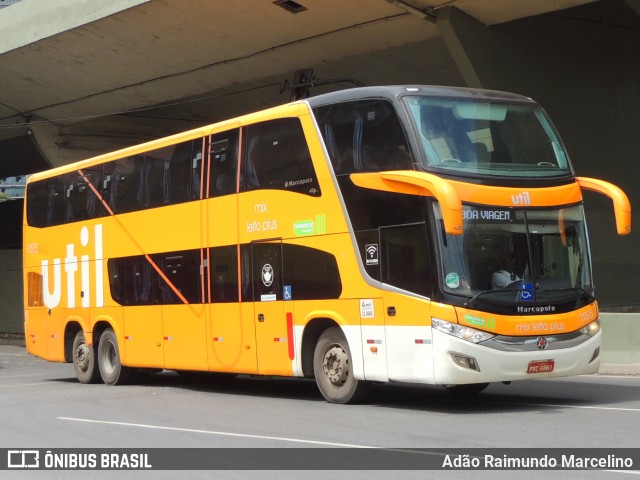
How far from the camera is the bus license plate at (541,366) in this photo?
1196 centimetres

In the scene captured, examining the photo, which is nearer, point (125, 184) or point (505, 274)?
point (505, 274)

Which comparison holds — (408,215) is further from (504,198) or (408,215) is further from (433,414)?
(433,414)

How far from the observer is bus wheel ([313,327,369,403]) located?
43.7ft

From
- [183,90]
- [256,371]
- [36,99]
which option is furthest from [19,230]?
[256,371]

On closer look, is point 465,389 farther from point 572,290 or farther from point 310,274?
point 310,274

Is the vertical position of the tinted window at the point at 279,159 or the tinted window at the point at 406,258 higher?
the tinted window at the point at 279,159

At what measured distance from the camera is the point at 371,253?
1281 cm

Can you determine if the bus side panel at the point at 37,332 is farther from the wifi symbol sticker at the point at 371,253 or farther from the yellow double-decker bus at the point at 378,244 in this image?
the wifi symbol sticker at the point at 371,253

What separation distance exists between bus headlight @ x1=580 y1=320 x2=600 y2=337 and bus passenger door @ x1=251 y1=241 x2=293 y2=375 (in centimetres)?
413

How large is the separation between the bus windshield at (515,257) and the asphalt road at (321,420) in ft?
4.84

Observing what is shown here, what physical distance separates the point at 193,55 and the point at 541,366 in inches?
718

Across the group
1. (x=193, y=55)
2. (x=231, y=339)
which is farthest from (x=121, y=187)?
(x=193, y=55)

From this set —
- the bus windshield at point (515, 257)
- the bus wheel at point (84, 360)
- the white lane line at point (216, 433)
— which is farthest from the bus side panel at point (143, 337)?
the bus windshield at point (515, 257)

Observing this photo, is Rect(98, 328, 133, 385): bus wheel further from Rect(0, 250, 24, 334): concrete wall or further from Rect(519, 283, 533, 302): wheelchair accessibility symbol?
Rect(0, 250, 24, 334): concrete wall
